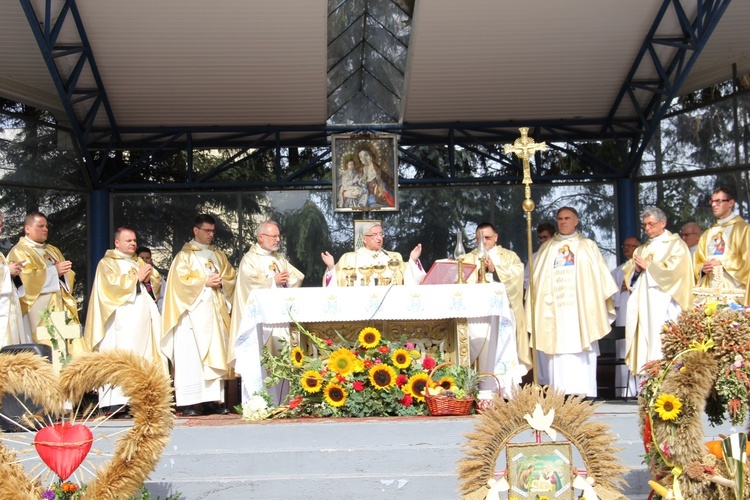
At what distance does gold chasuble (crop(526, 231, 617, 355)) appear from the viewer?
9.12 metres

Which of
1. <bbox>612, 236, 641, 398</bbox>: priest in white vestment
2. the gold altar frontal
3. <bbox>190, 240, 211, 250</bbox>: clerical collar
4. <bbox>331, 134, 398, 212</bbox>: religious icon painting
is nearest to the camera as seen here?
the gold altar frontal

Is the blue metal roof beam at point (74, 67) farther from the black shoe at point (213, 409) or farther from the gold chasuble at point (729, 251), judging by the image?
the gold chasuble at point (729, 251)

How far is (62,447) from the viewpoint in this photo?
4535mm

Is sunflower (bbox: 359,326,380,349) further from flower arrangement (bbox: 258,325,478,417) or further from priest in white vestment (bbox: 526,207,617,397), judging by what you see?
priest in white vestment (bbox: 526,207,617,397)

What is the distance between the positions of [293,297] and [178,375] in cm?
196

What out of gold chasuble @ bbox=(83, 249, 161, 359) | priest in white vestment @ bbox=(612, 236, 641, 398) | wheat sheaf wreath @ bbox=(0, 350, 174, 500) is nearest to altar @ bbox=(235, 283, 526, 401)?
gold chasuble @ bbox=(83, 249, 161, 359)

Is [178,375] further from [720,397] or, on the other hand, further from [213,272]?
[720,397]

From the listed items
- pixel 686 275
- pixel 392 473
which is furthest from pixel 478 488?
pixel 686 275

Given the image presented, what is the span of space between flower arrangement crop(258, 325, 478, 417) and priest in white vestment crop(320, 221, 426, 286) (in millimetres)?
1087

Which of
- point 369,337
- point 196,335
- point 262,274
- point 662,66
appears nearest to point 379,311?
point 369,337

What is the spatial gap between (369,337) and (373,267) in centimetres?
133

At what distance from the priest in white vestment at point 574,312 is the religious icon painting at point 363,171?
3.68 meters

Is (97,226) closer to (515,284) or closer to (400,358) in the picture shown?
(515,284)

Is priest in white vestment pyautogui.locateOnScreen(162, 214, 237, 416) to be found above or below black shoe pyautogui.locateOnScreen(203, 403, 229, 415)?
above
